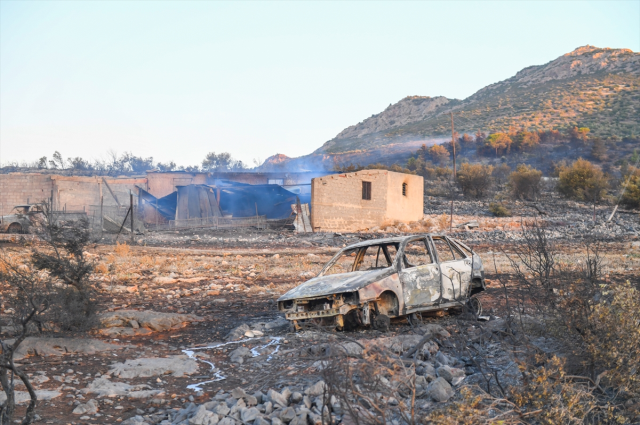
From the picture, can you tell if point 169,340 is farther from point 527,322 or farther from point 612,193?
point 612,193

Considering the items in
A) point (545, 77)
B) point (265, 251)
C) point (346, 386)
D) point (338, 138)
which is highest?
point (545, 77)

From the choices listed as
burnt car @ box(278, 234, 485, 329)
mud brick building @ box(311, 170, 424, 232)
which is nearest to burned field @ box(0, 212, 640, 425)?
burnt car @ box(278, 234, 485, 329)

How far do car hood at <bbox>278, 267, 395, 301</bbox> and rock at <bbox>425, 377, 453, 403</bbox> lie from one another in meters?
2.74

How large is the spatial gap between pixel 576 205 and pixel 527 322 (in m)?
34.9

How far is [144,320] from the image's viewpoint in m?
8.69

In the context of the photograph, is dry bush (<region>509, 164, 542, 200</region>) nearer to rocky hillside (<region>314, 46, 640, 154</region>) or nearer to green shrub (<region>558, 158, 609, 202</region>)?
green shrub (<region>558, 158, 609, 202</region>)

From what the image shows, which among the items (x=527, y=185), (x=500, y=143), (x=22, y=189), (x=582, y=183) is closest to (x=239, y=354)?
(x=22, y=189)

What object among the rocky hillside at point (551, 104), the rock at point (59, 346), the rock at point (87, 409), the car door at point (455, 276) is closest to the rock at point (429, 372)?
the car door at point (455, 276)

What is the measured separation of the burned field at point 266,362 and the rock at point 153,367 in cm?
2

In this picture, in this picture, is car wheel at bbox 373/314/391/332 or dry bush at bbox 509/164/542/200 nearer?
car wheel at bbox 373/314/391/332

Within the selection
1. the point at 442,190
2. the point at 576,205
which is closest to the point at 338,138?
the point at 442,190

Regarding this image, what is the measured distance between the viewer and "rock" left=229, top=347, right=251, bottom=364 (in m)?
6.75

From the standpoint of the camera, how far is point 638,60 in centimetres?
8244

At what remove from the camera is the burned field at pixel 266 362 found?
3.61 meters
